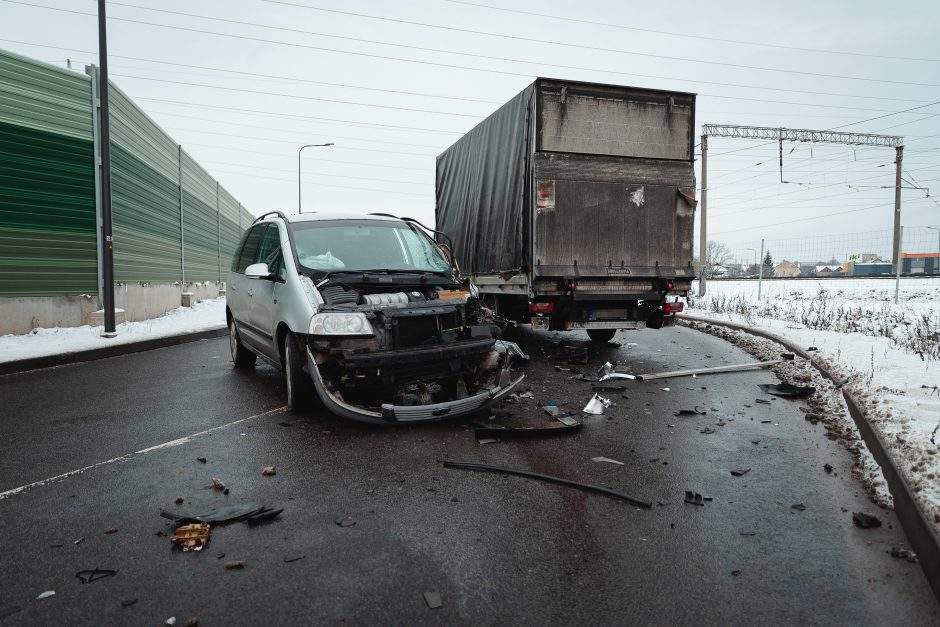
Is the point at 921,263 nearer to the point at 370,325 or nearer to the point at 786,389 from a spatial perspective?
the point at 786,389

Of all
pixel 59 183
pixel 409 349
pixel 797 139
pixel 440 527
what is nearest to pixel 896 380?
pixel 409 349

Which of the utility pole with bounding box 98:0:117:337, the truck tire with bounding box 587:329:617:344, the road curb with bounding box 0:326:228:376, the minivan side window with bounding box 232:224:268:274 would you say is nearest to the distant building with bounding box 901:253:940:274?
the truck tire with bounding box 587:329:617:344

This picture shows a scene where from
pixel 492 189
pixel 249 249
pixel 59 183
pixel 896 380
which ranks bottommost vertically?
pixel 896 380

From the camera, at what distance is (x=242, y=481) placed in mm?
3775

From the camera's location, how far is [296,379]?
5.27 meters

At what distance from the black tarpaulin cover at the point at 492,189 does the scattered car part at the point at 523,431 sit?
158 inches

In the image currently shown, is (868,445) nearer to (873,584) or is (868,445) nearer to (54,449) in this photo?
(873,584)

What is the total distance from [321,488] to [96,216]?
1078 centimetres

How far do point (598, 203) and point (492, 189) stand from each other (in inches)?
88.2

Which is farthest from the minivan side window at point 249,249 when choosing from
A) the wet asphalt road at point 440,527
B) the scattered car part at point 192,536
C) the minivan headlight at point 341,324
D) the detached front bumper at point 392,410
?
the scattered car part at point 192,536

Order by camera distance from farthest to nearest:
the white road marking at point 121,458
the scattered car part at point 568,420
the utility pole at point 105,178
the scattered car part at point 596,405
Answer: the utility pole at point 105,178 < the scattered car part at point 596,405 < the scattered car part at point 568,420 < the white road marking at point 121,458

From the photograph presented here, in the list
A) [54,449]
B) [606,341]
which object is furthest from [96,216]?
[606,341]

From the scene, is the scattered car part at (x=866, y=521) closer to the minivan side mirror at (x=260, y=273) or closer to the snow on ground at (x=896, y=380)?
the snow on ground at (x=896, y=380)

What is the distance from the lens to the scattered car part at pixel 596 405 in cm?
567
